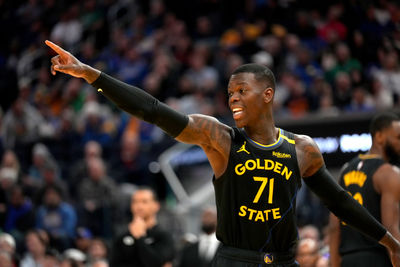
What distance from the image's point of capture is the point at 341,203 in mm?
4969

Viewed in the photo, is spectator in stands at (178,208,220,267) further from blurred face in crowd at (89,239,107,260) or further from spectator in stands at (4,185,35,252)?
spectator in stands at (4,185,35,252)

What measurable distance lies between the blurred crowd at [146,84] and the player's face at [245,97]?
682cm

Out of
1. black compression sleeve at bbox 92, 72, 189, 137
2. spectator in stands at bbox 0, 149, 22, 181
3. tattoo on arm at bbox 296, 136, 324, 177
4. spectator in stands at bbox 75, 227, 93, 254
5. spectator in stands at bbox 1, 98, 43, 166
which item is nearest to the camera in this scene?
black compression sleeve at bbox 92, 72, 189, 137

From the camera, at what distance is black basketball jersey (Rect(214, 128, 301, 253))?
14.7 ft

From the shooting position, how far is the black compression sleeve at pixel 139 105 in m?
4.17

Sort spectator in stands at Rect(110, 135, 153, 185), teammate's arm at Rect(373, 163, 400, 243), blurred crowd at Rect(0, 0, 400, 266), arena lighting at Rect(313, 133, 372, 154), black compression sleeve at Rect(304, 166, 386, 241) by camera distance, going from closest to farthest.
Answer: black compression sleeve at Rect(304, 166, 386, 241), teammate's arm at Rect(373, 163, 400, 243), arena lighting at Rect(313, 133, 372, 154), blurred crowd at Rect(0, 0, 400, 266), spectator in stands at Rect(110, 135, 153, 185)

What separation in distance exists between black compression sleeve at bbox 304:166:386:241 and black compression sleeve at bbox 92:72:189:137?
118 cm

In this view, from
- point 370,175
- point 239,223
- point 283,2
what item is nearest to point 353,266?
point 370,175

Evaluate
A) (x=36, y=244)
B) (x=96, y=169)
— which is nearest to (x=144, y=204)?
(x=36, y=244)

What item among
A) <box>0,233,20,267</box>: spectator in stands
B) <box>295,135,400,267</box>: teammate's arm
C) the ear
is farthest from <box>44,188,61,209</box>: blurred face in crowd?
the ear

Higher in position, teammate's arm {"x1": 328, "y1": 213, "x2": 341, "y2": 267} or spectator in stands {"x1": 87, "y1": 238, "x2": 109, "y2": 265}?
teammate's arm {"x1": 328, "y1": 213, "x2": 341, "y2": 267}

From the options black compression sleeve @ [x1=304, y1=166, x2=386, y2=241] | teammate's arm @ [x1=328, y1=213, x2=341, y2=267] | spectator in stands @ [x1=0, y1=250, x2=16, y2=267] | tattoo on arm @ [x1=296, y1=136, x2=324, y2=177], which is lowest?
spectator in stands @ [x1=0, y1=250, x2=16, y2=267]

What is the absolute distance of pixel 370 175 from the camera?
6043 mm

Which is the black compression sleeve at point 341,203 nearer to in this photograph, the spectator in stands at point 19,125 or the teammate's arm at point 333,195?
the teammate's arm at point 333,195
